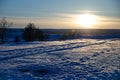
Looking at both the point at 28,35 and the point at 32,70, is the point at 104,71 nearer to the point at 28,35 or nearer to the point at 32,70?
the point at 32,70

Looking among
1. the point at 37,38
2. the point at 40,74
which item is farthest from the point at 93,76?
the point at 37,38

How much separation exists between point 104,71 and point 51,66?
121 inches

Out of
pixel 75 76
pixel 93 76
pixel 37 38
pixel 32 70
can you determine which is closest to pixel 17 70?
pixel 32 70

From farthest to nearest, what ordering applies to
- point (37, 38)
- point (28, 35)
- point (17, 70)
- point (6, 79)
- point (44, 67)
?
point (37, 38) → point (28, 35) → point (44, 67) → point (17, 70) → point (6, 79)

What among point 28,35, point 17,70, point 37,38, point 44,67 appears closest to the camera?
point 17,70

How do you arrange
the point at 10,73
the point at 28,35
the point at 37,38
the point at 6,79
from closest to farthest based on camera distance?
the point at 6,79 → the point at 10,73 → the point at 28,35 → the point at 37,38

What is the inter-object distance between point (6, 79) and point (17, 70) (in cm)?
187

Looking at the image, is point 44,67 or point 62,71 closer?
point 62,71

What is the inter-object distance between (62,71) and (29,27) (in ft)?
139

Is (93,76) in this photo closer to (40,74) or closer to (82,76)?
(82,76)

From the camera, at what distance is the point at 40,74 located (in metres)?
10.8

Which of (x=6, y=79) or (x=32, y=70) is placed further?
(x=32, y=70)

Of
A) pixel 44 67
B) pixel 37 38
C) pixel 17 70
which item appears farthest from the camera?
pixel 37 38

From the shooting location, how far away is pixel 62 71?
11625 millimetres
